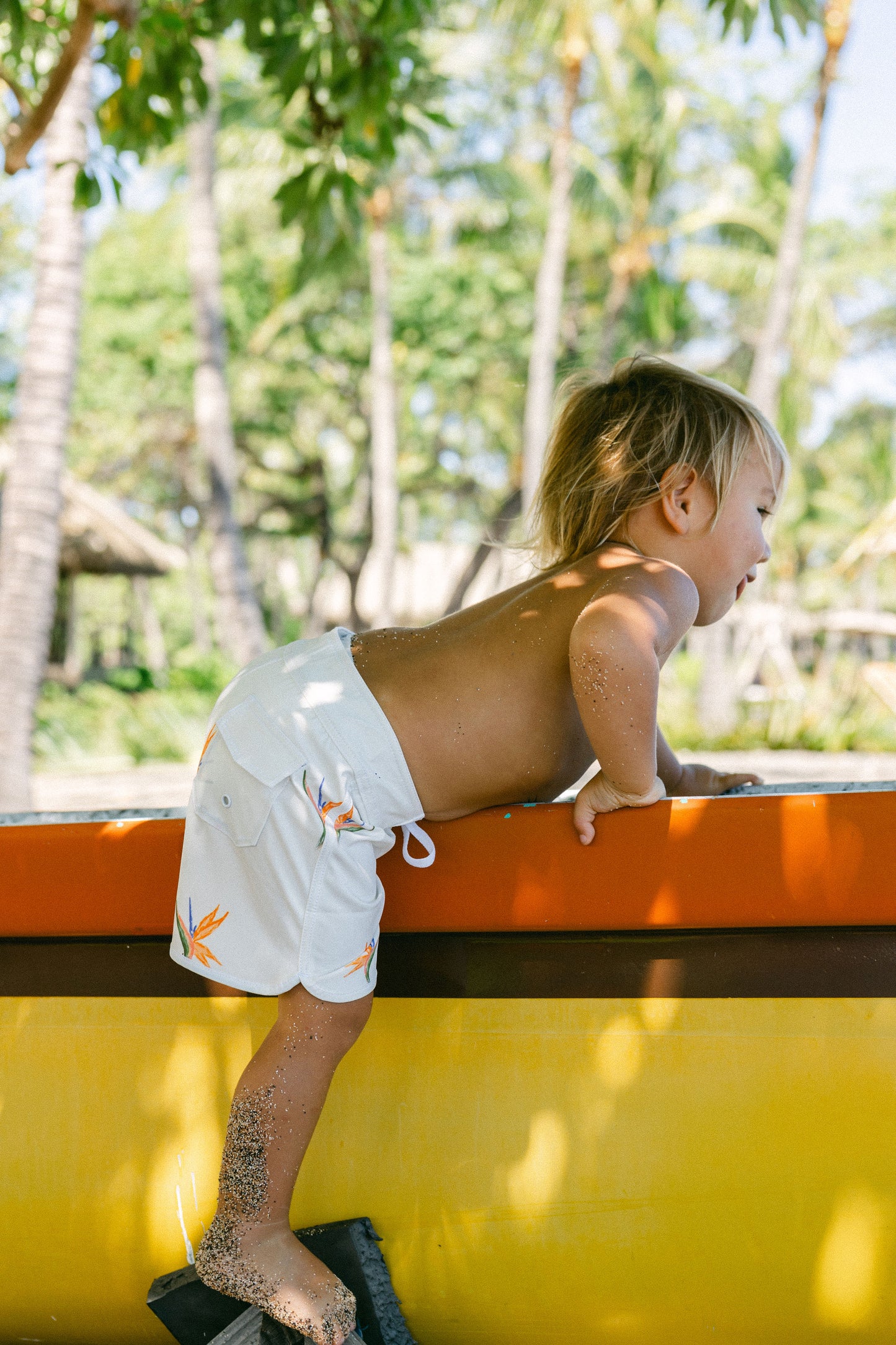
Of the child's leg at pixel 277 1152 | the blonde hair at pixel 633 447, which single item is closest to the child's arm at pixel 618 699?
the blonde hair at pixel 633 447

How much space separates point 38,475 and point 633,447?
4212 millimetres

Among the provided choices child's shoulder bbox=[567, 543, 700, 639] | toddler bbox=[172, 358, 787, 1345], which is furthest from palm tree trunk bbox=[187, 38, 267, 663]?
child's shoulder bbox=[567, 543, 700, 639]

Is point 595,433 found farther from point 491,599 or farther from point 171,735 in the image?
point 171,735

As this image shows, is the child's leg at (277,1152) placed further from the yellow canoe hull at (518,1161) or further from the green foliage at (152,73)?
the green foliage at (152,73)

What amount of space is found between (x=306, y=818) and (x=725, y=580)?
0.74 meters

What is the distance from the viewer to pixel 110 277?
17.6 metres

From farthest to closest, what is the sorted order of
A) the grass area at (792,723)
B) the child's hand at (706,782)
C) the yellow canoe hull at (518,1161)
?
1. the grass area at (792,723)
2. the child's hand at (706,782)
3. the yellow canoe hull at (518,1161)

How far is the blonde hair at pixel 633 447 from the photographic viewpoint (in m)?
1.63

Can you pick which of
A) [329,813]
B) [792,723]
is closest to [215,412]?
[792,723]

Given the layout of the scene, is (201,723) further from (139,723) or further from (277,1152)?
(277,1152)

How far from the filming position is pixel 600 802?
1.38 m

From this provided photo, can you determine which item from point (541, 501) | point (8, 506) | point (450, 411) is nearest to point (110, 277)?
point (450, 411)

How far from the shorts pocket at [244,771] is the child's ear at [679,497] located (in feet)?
2.15

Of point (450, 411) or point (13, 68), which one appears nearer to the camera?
point (13, 68)
